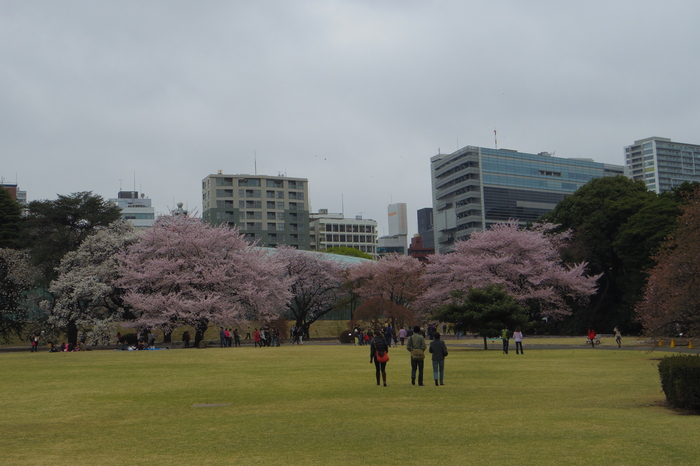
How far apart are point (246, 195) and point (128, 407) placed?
137912 millimetres

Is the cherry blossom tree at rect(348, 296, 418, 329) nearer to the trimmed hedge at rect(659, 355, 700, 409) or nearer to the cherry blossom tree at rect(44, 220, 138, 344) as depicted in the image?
the cherry blossom tree at rect(44, 220, 138, 344)

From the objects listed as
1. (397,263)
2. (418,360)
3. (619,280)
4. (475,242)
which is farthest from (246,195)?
(418,360)

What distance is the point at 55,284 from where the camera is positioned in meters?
56.9

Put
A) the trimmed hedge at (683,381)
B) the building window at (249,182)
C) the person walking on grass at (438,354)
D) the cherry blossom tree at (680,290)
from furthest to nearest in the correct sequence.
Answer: the building window at (249,182)
the cherry blossom tree at (680,290)
the person walking on grass at (438,354)
the trimmed hedge at (683,381)

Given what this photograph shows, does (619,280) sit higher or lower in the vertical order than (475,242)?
lower

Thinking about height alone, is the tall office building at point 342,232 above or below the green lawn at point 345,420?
above

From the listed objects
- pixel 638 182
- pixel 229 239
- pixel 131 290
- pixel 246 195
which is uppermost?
pixel 246 195

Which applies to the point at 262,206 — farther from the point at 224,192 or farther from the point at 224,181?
the point at 224,181

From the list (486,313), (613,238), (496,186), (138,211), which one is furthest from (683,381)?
(138,211)

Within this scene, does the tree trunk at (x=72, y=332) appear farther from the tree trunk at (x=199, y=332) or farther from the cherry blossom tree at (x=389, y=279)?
the cherry blossom tree at (x=389, y=279)

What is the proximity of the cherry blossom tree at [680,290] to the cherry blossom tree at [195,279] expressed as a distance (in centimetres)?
3437

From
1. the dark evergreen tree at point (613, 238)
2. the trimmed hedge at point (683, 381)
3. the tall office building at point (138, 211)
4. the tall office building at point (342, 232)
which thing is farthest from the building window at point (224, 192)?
the trimmed hedge at point (683, 381)

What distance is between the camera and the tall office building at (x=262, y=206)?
15038cm

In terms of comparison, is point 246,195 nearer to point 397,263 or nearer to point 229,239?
point 397,263
